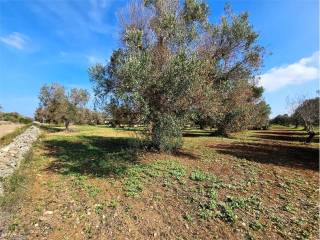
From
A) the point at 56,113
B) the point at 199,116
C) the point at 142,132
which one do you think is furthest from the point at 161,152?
the point at 56,113

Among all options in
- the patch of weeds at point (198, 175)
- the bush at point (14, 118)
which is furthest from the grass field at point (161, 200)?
the bush at point (14, 118)

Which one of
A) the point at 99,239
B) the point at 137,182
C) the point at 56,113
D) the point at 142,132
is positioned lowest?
the point at 99,239

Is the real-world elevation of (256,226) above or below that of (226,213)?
below

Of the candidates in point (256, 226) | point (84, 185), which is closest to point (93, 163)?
point (84, 185)

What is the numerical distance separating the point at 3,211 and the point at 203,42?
14.0 meters

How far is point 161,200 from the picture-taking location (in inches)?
367

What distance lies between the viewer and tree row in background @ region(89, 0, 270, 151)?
43.9 feet

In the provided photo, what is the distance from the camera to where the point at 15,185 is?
10.0m

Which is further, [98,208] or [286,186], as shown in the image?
[286,186]

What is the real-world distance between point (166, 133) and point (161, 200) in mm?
6025

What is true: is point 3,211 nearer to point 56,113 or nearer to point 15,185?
point 15,185

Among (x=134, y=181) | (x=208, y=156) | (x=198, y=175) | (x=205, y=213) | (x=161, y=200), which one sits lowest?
(x=205, y=213)

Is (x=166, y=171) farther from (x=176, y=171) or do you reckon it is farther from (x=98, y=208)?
(x=98, y=208)

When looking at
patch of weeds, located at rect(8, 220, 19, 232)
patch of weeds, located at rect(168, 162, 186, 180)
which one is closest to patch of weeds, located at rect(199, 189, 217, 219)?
patch of weeds, located at rect(168, 162, 186, 180)
